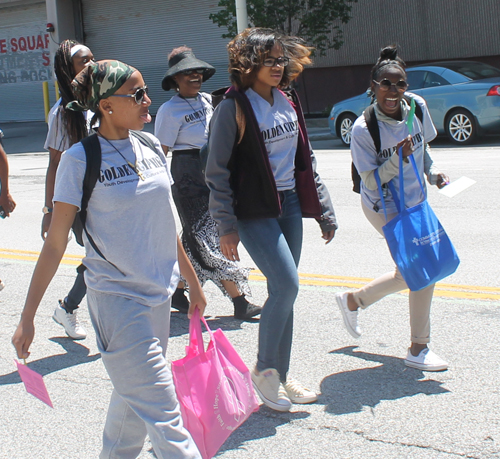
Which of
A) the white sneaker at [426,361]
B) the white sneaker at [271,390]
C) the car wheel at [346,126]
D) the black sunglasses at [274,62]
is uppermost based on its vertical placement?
the black sunglasses at [274,62]

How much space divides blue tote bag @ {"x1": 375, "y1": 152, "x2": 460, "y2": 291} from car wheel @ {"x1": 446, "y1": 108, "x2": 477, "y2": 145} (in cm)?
1103

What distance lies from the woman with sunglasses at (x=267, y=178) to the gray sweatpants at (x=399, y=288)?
0.70 meters

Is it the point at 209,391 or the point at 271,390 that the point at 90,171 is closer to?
the point at 209,391

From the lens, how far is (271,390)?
12.2 ft

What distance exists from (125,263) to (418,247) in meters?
1.85

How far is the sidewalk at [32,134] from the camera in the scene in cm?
1975

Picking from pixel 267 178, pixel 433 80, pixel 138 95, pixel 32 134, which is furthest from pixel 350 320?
pixel 32 134

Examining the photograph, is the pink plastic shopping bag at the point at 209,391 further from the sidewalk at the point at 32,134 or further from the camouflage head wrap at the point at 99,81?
the sidewalk at the point at 32,134

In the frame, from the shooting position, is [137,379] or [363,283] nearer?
[137,379]

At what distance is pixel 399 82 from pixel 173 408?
233cm

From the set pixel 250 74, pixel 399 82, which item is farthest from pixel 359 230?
pixel 250 74

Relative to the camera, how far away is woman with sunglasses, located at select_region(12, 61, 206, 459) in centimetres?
265

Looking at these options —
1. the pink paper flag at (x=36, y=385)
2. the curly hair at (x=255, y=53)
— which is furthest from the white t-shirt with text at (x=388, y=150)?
the pink paper flag at (x=36, y=385)

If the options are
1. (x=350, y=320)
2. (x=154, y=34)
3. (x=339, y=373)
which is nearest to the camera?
(x=339, y=373)
